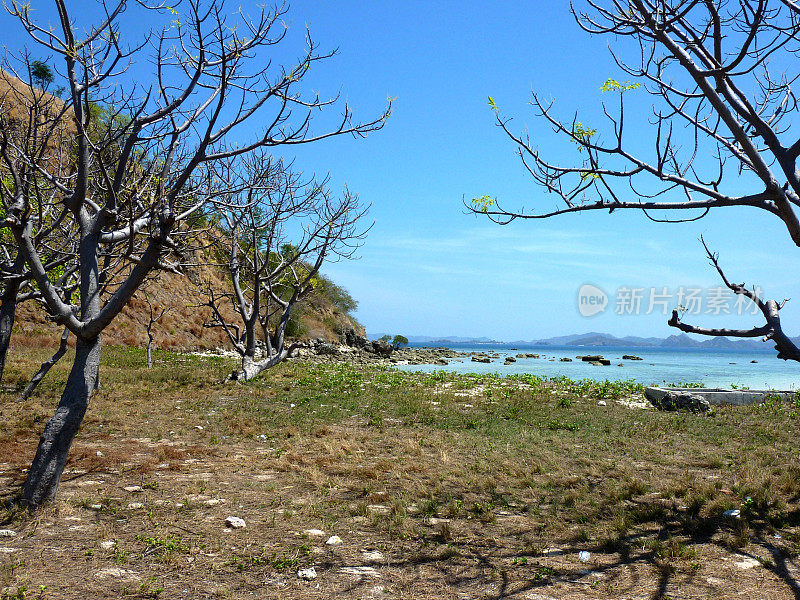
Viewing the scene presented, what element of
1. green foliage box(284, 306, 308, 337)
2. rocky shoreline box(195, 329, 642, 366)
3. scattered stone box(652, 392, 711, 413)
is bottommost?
rocky shoreline box(195, 329, 642, 366)

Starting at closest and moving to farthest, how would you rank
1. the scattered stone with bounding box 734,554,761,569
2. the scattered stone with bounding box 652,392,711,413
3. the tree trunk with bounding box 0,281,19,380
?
1. the scattered stone with bounding box 734,554,761,569
2. the tree trunk with bounding box 0,281,19,380
3. the scattered stone with bounding box 652,392,711,413

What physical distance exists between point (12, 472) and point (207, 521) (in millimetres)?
3493

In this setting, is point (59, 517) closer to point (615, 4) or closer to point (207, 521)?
point (207, 521)

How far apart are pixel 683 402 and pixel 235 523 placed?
42.1 feet

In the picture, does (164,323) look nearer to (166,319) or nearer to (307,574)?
(166,319)

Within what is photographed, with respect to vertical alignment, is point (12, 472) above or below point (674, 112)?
below

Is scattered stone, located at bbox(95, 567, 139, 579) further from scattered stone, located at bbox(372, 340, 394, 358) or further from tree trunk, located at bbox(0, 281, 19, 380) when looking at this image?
scattered stone, located at bbox(372, 340, 394, 358)

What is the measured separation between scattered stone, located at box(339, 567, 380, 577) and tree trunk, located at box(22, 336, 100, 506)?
356cm

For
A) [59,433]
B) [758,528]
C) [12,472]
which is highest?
[59,433]

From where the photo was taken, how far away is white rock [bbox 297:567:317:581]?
450 cm

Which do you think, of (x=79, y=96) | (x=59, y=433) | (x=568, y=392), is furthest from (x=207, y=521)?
(x=568, y=392)

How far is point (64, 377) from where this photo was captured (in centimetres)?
1606

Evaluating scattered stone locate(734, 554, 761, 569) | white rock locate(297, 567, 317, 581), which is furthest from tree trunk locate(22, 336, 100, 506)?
scattered stone locate(734, 554, 761, 569)

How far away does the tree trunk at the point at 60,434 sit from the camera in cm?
580
